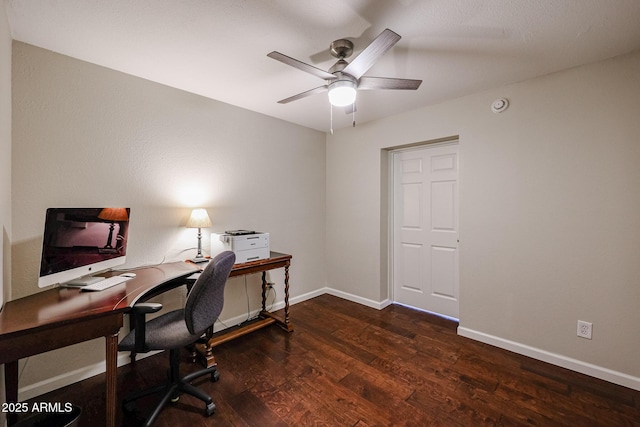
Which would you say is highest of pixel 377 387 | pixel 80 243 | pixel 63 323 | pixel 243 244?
pixel 80 243

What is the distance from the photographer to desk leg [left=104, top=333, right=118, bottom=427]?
4.41 ft

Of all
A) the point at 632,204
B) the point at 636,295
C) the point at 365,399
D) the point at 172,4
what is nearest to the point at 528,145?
the point at 632,204

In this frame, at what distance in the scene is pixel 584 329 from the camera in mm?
2041

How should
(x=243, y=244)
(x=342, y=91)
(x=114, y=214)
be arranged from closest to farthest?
(x=342, y=91) → (x=114, y=214) → (x=243, y=244)

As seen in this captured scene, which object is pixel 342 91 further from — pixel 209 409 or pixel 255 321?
pixel 255 321

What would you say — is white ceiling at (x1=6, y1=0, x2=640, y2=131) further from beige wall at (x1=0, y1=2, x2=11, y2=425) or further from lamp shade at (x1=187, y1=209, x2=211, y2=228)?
lamp shade at (x1=187, y1=209, x2=211, y2=228)

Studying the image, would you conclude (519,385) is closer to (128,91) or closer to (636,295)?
(636,295)

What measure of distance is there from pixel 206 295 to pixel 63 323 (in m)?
0.63

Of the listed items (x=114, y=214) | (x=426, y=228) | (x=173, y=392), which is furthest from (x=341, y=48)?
(x=173, y=392)

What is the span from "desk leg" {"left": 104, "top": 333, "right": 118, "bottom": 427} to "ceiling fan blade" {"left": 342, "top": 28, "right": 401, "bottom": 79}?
1977mm

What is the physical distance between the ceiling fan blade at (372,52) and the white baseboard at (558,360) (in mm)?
2528

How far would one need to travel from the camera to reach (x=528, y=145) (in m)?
2.26

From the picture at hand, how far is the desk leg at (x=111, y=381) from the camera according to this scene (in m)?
1.34

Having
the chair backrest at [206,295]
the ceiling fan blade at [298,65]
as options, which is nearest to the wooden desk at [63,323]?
the chair backrest at [206,295]
